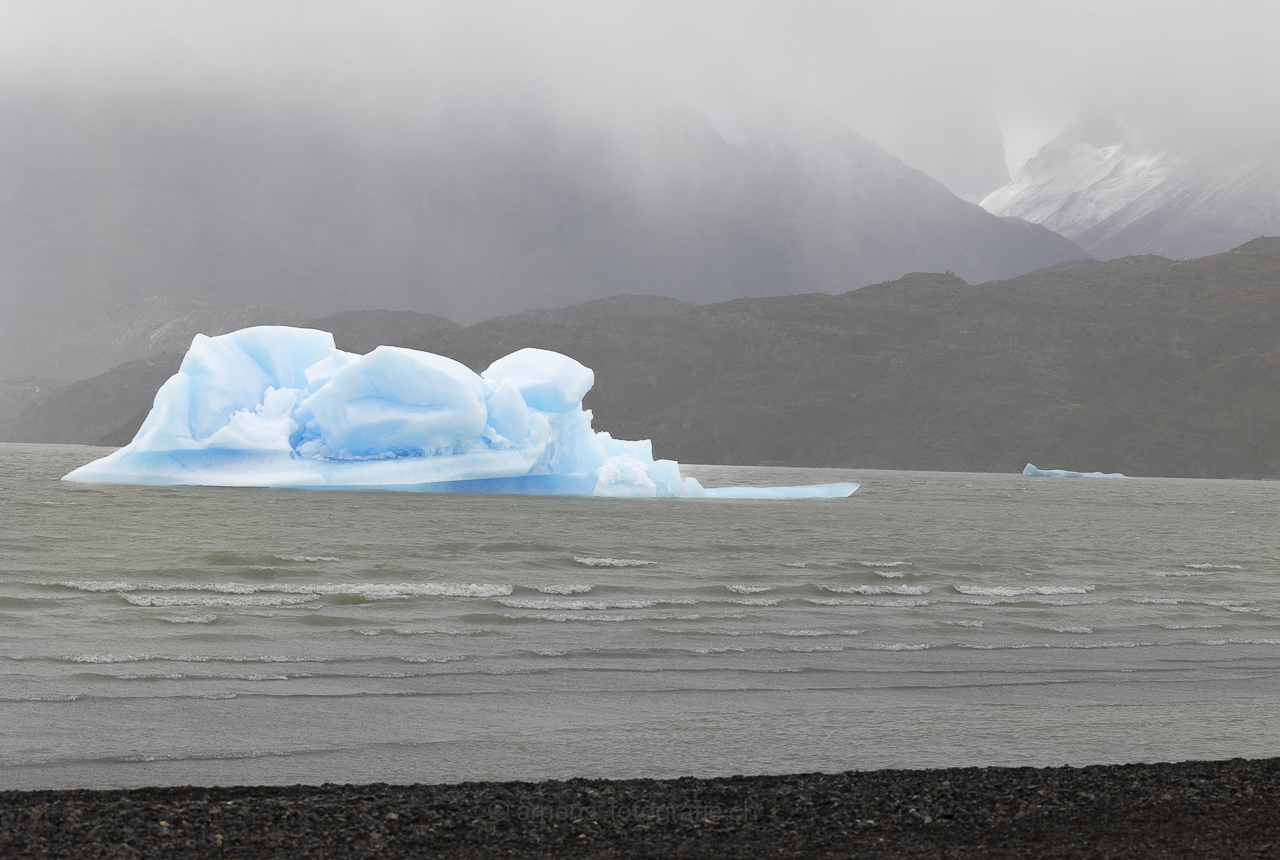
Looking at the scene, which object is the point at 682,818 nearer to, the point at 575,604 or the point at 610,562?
the point at 575,604

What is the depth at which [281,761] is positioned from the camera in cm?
634

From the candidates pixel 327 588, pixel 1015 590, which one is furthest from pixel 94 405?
pixel 1015 590

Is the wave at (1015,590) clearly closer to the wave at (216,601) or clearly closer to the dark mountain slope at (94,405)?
the wave at (216,601)

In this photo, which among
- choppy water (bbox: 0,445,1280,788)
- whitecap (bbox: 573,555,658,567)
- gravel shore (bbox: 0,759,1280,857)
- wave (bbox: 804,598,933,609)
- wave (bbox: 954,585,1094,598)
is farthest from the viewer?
whitecap (bbox: 573,555,658,567)

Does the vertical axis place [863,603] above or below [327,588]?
below

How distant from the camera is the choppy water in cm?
679

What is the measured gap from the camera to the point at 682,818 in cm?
541

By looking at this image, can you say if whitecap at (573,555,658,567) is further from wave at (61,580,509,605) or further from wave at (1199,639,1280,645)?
wave at (1199,639,1280,645)

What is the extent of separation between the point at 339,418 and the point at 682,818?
24628mm

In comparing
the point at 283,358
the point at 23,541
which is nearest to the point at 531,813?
the point at 23,541

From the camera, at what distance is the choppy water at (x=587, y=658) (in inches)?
267

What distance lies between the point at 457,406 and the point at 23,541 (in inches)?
476

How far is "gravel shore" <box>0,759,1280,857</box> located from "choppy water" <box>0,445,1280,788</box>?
0.60m

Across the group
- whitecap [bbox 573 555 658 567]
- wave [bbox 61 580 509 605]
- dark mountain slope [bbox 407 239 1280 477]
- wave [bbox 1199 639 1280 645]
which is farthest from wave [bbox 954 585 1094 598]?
dark mountain slope [bbox 407 239 1280 477]
